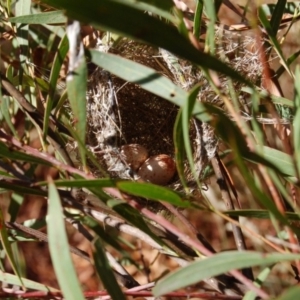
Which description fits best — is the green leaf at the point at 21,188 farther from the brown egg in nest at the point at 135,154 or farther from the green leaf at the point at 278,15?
the green leaf at the point at 278,15

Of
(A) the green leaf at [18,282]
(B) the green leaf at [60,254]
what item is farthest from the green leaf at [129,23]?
(A) the green leaf at [18,282]

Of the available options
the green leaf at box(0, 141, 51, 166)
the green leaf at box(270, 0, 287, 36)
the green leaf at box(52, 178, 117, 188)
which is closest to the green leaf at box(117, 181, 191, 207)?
the green leaf at box(52, 178, 117, 188)

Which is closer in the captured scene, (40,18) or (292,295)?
(292,295)

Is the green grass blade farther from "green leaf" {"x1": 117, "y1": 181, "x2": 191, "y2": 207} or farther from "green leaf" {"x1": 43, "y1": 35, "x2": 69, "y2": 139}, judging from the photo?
"green leaf" {"x1": 117, "y1": 181, "x2": 191, "y2": 207}

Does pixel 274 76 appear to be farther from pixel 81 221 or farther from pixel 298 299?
pixel 298 299

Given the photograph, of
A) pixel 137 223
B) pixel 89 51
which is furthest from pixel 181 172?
pixel 89 51

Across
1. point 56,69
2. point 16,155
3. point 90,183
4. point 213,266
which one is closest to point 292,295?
point 213,266

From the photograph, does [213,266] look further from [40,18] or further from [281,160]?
[40,18]
